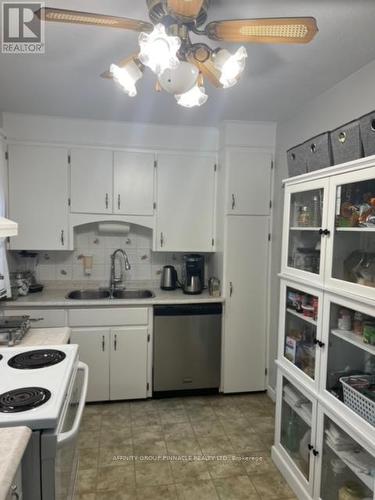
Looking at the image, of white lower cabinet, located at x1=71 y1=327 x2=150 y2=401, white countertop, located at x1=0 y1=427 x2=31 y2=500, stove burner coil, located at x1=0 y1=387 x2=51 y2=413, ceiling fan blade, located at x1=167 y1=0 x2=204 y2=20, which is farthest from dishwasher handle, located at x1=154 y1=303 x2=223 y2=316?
ceiling fan blade, located at x1=167 y1=0 x2=204 y2=20

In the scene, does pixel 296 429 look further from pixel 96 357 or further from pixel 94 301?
pixel 94 301

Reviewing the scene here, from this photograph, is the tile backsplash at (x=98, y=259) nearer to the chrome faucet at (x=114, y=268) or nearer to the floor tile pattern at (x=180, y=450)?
the chrome faucet at (x=114, y=268)

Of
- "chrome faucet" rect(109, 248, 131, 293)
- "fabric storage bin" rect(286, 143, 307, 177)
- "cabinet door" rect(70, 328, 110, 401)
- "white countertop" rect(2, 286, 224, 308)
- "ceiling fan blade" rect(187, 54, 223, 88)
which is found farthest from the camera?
"chrome faucet" rect(109, 248, 131, 293)

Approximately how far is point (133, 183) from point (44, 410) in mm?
2202

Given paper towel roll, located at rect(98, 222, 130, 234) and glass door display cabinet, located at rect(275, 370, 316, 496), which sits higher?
paper towel roll, located at rect(98, 222, 130, 234)

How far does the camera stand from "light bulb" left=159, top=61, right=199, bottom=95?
117cm

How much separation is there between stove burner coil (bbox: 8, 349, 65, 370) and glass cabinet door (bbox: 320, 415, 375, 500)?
1381mm

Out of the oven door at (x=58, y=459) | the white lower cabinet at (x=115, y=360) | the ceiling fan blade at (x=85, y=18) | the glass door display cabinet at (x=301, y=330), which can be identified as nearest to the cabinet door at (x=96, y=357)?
the white lower cabinet at (x=115, y=360)

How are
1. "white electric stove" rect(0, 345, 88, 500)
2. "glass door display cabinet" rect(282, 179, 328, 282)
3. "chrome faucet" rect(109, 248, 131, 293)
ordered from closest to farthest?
"white electric stove" rect(0, 345, 88, 500)
"glass door display cabinet" rect(282, 179, 328, 282)
"chrome faucet" rect(109, 248, 131, 293)

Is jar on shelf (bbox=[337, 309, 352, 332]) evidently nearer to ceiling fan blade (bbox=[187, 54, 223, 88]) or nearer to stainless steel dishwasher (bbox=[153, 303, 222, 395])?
ceiling fan blade (bbox=[187, 54, 223, 88])

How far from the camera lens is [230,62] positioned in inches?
49.3

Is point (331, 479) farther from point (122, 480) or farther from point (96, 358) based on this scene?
point (96, 358)

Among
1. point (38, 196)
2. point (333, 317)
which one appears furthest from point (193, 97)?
point (38, 196)

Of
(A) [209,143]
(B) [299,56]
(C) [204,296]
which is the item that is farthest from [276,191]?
(B) [299,56]
